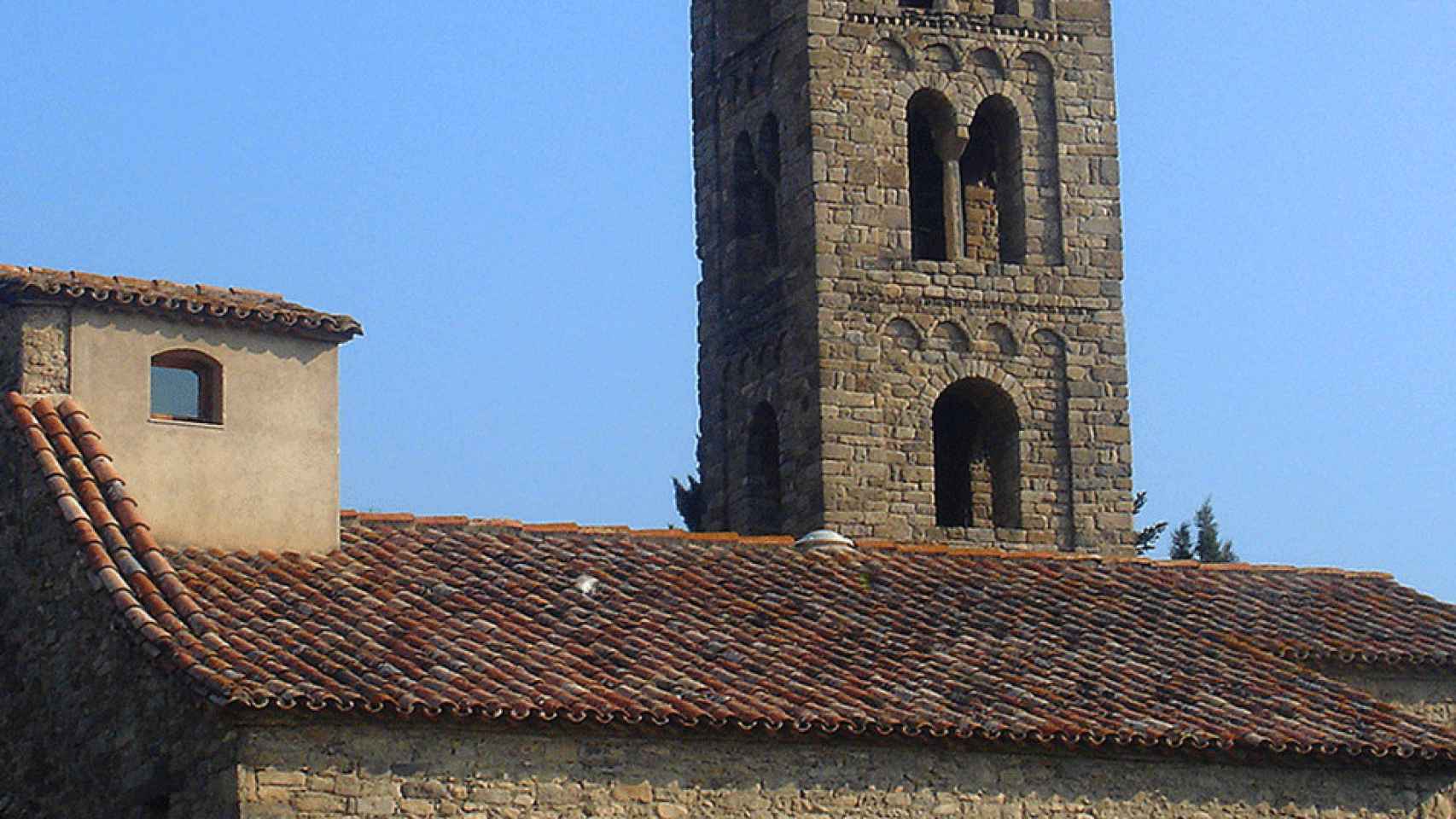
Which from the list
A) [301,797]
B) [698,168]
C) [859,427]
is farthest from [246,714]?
[698,168]

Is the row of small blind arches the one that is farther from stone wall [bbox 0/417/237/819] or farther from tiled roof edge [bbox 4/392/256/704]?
stone wall [bbox 0/417/237/819]

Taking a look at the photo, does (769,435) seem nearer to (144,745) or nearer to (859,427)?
(859,427)

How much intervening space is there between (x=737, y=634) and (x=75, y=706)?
15.6 feet

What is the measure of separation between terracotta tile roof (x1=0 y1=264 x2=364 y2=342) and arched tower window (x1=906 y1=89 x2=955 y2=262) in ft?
32.0

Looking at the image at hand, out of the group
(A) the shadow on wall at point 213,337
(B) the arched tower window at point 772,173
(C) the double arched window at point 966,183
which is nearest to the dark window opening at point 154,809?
(A) the shadow on wall at point 213,337

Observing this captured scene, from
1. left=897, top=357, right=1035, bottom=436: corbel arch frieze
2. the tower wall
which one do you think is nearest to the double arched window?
left=897, top=357, right=1035, bottom=436: corbel arch frieze

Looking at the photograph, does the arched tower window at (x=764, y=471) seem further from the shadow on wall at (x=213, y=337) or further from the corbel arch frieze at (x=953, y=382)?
the shadow on wall at (x=213, y=337)

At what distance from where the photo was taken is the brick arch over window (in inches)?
1243

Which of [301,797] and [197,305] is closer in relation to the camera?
[301,797]

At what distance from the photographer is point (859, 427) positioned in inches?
1200

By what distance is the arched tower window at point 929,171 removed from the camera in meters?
31.7

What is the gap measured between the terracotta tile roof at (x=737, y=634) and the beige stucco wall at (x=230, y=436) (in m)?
0.32

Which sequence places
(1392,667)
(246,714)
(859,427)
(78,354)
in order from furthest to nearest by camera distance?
(859,427), (1392,667), (78,354), (246,714)

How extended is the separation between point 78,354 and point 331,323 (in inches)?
76.6
